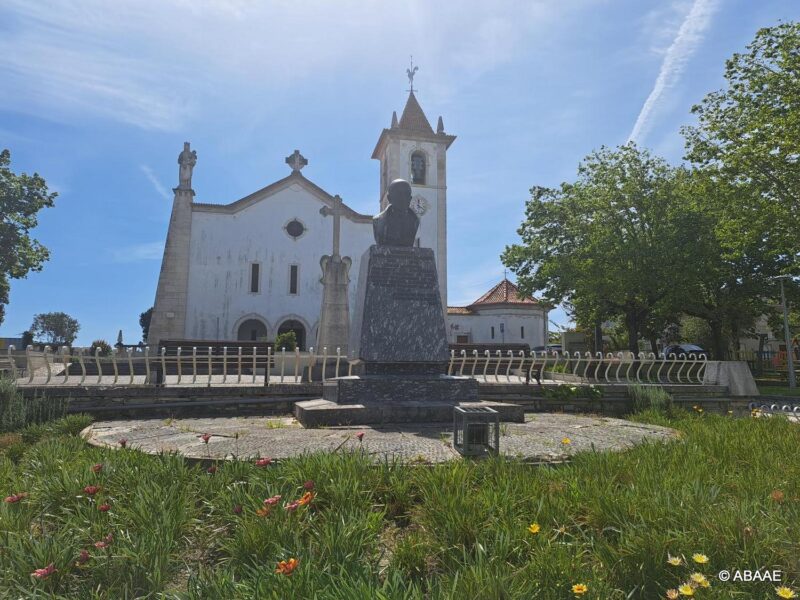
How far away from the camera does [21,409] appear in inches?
273

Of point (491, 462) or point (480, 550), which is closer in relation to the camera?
point (480, 550)

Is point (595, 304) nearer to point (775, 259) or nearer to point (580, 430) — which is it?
point (775, 259)

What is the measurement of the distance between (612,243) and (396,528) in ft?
70.8

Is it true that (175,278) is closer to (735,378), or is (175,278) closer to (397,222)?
(397,222)

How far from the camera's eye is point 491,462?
12.1ft

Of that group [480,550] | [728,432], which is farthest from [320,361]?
[480,550]

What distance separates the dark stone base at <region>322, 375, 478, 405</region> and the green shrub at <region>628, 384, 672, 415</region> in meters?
3.43

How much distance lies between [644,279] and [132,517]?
71.2 ft

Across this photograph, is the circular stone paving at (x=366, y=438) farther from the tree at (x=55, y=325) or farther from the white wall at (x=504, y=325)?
the tree at (x=55, y=325)

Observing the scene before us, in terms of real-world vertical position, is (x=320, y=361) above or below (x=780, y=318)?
below

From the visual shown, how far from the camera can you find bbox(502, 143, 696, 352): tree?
21.0 meters

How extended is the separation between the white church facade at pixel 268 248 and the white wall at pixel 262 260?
0.19 ft

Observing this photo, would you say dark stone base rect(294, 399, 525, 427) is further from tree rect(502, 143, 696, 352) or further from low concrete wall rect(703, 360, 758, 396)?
tree rect(502, 143, 696, 352)

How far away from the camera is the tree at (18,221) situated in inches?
1087
